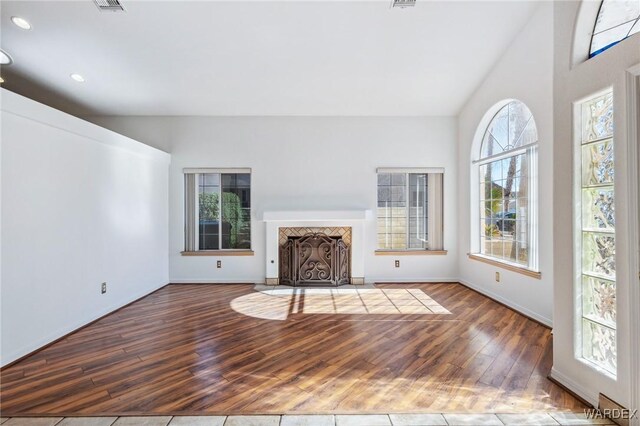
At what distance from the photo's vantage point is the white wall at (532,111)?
10.4ft

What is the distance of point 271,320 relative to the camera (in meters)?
3.31

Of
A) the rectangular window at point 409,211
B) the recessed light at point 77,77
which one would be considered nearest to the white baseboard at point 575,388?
the rectangular window at point 409,211

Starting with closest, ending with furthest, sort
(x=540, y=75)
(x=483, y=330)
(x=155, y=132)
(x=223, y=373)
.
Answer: (x=223, y=373), (x=483, y=330), (x=540, y=75), (x=155, y=132)

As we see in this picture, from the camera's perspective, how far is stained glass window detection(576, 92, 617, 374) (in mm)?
1792

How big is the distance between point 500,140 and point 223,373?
4287 millimetres

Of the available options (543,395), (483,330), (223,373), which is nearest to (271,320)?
(223,373)

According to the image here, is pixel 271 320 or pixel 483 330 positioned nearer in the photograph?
pixel 483 330

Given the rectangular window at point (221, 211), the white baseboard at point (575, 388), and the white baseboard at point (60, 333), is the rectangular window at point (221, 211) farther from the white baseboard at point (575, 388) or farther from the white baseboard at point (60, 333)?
the white baseboard at point (575, 388)

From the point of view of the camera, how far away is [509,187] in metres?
3.91

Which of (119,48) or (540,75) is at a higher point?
(119,48)

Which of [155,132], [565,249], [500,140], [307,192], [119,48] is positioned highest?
[119,48]

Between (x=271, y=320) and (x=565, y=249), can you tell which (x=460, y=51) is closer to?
(x=565, y=249)

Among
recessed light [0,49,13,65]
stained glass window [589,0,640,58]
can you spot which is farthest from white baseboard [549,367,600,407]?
recessed light [0,49,13,65]

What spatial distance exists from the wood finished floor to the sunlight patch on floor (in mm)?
36
